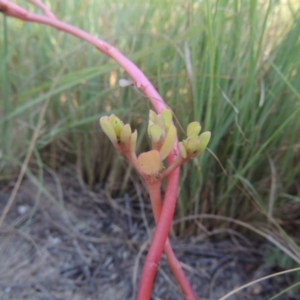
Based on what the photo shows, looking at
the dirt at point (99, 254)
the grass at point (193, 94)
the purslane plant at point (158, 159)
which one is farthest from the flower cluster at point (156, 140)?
the dirt at point (99, 254)

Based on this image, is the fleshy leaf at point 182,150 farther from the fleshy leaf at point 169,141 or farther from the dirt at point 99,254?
the dirt at point 99,254

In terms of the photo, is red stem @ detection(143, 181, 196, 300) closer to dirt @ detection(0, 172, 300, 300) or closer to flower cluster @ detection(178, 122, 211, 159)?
flower cluster @ detection(178, 122, 211, 159)

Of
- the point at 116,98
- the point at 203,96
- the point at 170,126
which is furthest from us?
the point at 116,98

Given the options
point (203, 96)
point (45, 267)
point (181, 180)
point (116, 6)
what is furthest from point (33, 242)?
point (116, 6)

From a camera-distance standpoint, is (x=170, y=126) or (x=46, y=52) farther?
(x=46, y=52)

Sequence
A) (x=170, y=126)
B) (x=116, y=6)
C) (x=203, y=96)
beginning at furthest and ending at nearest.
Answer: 1. (x=116, y=6)
2. (x=203, y=96)
3. (x=170, y=126)

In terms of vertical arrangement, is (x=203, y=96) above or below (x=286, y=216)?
above

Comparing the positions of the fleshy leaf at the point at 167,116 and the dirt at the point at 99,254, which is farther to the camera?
the dirt at the point at 99,254

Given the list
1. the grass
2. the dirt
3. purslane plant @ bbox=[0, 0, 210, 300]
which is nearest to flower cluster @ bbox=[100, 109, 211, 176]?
purslane plant @ bbox=[0, 0, 210, 300]

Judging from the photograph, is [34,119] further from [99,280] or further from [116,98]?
[99,280]
